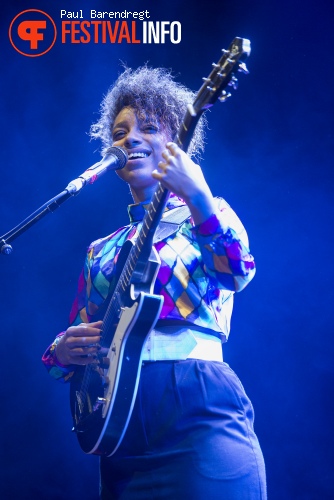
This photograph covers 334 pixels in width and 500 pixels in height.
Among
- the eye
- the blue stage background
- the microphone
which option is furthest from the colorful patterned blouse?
the blue stage background

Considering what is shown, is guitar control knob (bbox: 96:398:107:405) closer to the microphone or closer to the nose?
the microphone

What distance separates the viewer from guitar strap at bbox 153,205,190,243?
1.83m

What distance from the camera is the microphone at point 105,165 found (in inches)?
71.1

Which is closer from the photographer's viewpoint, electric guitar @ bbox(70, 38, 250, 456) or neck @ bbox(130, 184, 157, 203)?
electric guitar @ bbox(70, 38, 250, 456)

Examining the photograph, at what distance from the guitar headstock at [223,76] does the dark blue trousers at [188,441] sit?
724 millimetres

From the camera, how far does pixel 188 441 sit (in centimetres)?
156

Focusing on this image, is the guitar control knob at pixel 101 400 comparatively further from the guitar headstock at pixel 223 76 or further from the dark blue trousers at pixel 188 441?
the guitar headstock at pixel 223 76

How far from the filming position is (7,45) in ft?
11.7

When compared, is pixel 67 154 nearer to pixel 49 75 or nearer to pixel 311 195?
pixel 49 75

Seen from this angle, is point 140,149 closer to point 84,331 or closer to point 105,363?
point 84,331

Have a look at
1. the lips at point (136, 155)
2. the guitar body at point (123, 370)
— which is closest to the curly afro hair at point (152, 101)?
the lips at point (136, 155)

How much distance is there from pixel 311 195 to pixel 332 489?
61.5 inches

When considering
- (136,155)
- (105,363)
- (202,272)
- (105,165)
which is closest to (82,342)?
(105,363)

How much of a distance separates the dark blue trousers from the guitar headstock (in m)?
0.72
